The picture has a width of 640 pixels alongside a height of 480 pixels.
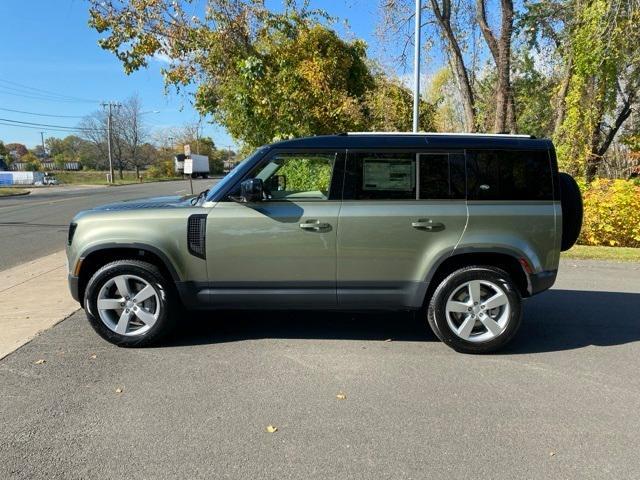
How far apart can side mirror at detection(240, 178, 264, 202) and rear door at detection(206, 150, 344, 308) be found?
3.3 inches

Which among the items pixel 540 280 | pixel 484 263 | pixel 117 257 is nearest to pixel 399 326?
pixel 484 263

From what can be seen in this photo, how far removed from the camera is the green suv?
4391 millimetres

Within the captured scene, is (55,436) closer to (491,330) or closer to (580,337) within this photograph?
(491,330)

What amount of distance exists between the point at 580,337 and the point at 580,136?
10.8 m

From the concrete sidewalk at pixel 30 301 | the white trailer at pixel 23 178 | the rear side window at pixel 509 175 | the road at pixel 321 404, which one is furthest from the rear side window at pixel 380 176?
the white trailer at pixel 23 178

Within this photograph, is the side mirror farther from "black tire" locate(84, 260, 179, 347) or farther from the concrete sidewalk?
the concrete sidewalk

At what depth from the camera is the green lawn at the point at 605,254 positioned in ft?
29.9

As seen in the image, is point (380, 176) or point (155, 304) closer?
point (380, 176)

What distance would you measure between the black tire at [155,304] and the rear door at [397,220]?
60.3 inches

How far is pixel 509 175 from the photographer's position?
442 cm

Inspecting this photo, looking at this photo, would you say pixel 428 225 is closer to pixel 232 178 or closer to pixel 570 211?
pixel 570 211

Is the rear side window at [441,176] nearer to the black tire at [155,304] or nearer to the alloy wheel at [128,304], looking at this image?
the black tire at [155,304]

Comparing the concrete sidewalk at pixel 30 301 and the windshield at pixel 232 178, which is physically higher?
the windshield at pixel 232 178

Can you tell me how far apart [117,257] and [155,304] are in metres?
0.55
